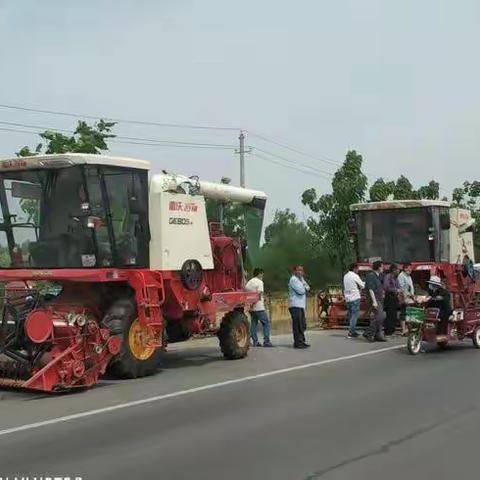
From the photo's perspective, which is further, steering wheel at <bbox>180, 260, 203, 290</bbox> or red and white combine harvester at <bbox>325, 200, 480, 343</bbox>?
red and white combine harvester at <bbox>325, 200, 480, 343</bbox>

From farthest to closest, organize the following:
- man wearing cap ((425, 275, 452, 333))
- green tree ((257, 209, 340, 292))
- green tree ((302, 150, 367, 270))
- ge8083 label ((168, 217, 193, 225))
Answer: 1. green tree ((302, 150, 367, 270))
2. green tree ((257, 209, 340, 292))
3. man wearing cap ((425, 275, 452, 333))
4. ge8083 label ((168, 217, 193, 225))

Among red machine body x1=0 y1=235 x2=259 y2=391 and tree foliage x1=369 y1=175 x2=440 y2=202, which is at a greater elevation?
tree foliage x1=369 y1=175 x2=440 y2=202

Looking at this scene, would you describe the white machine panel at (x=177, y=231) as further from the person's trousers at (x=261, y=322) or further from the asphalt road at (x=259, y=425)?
the person's trousers at (x=261, y=322)

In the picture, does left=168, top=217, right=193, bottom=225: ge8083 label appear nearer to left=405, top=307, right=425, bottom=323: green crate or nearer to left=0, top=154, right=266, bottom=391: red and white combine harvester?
left=0, top=154, right=266, bottom=391: red and white combine harvester

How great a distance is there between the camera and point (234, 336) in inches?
565

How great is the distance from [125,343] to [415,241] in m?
11.1

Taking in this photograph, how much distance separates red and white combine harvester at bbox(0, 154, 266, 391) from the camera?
10.7 meters

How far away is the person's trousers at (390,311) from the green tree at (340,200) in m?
10.8

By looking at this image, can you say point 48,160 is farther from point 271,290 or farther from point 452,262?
point 271,290

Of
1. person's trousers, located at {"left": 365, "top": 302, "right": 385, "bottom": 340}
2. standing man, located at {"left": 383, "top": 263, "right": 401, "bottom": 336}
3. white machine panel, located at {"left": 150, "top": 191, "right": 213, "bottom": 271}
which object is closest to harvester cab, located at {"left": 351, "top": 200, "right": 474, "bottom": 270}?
standing man, located at {"left": 383, "top": 263, "right": 401, "bottom": 336}

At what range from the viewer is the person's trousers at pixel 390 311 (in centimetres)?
1909

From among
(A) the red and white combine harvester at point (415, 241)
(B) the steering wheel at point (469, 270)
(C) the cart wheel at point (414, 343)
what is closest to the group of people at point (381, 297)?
(A) the red and white combine harvester at point (415, 241)

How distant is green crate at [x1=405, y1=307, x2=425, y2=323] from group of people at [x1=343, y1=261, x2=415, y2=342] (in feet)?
8.00

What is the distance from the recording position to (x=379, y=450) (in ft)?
23.1
